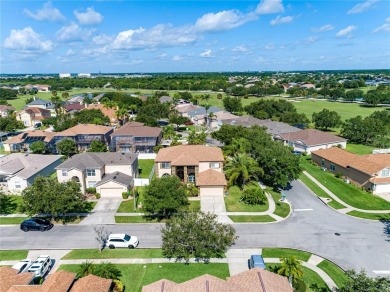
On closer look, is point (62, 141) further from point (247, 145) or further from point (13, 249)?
point (247, 145)

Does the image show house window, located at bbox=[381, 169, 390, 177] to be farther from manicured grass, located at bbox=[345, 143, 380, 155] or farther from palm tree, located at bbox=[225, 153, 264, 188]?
manicured grass, located at bbox=[345, 143, 380, 155]

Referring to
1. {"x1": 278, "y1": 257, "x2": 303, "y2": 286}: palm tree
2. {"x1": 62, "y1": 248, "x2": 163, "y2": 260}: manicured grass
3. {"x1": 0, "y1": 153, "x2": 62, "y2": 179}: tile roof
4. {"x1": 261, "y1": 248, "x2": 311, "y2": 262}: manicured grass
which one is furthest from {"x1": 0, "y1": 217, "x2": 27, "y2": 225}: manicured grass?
{"x1": 278, "y1": 257, "x2": 303, "y2": 286}: palm tree

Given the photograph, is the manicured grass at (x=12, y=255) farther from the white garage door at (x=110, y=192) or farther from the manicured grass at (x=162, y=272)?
the white garage door at (x=110, y=192)

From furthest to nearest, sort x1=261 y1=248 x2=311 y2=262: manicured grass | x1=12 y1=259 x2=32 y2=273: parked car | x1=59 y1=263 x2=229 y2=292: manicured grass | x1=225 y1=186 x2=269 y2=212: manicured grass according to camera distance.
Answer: x1=225 y1=186 x2=269 y2=212: manicured grass < x1=261 y1=248 x2=311 y2=262: manicured grass < x1=12 y1=259 x2=32 y2=273: parked car < x1=59 y1=263 x2=229 y2=292: manicured grass

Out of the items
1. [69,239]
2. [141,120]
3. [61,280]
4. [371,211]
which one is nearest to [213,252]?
A: [61,280]

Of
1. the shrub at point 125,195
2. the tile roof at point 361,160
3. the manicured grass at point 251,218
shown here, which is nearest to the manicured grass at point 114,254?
the manicured grass at point 251,218

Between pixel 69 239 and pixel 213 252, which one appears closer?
pixel 213 252
